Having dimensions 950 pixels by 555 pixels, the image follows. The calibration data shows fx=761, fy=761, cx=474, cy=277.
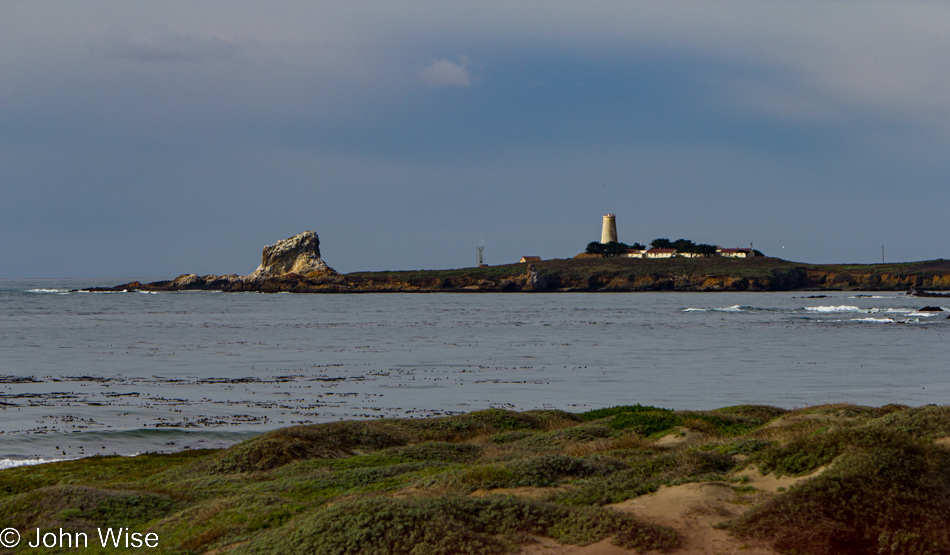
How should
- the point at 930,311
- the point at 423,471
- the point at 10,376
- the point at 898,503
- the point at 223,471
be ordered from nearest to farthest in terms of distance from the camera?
the point at 898,503
the point at 423,471
the point at 223,471
the point at 10,376
the point at 930,311

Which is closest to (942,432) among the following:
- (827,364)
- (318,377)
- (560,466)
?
(560,466)

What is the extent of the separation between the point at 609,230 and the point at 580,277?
1351 inches

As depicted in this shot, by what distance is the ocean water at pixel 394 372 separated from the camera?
68.4ft

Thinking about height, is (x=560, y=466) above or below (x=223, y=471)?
above

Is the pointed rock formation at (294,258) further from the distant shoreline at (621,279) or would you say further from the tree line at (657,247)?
the tree line at (657,247)

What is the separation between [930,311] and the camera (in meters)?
71.8

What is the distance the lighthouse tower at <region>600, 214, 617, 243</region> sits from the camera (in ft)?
611

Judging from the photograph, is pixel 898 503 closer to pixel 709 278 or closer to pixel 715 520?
pixel 715 520

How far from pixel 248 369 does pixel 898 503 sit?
2874cm

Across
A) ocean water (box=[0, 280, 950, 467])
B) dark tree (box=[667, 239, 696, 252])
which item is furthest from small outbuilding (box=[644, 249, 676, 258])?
ocean water (box=[0, 280, 950, 467])

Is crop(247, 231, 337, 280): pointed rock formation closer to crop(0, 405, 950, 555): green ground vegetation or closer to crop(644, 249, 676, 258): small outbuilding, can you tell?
crop(644, 249, 676, 258): small outbuilding

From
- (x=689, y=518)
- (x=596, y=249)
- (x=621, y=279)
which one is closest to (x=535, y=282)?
(x=621, y=279)

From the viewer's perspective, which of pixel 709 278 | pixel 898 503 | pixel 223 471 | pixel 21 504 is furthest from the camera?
pixel 709 278

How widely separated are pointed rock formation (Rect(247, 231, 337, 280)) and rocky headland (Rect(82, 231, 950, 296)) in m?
0.22
